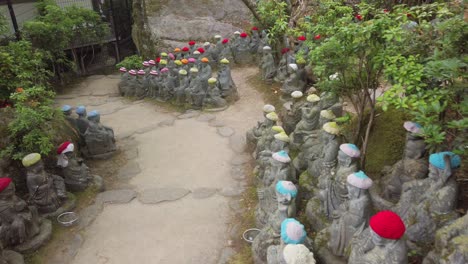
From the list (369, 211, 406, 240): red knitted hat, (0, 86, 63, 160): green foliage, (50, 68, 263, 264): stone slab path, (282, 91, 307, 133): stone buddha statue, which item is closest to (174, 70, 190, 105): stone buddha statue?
(50, 68, 263, 264): stone slab path

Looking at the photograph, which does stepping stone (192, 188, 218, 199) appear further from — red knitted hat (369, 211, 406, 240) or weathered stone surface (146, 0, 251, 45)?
weathered stone surface (146, 0, 251, 45)

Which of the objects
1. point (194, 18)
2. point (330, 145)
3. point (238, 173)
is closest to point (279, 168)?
point (330, 145)

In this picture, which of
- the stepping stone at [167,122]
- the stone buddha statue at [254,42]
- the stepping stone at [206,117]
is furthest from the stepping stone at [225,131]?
→ the stone buddha statue at [254,42]

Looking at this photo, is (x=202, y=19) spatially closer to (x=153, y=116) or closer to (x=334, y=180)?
(x=153, y=116)

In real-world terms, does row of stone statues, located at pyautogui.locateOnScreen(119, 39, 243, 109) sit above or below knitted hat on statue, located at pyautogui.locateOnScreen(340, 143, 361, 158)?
below

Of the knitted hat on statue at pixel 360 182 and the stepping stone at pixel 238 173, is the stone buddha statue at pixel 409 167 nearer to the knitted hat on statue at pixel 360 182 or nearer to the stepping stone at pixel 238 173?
the knitted hat on statue at pixel 360 182

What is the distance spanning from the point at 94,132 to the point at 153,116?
2982mm

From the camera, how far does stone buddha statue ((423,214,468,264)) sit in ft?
10.8

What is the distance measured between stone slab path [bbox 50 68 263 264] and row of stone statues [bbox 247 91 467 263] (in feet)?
3.85

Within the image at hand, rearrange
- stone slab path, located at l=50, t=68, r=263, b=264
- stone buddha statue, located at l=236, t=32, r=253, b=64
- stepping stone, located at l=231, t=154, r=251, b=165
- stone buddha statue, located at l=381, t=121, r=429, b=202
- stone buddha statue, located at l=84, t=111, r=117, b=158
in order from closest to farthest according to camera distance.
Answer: stone buddha statue, located at l=381, t=121, r=429, b=202, stone slab path, located at l=50, t=68, r=263, b=264, stepping stone, located at l=231, t=154, r=251, b=165, stone buddha statue, located at l=84, t=111, r=117, b=158, stone buddha statue, located at l=236, t=32, r=253, b=64

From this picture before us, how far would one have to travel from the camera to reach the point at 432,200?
13.6ft

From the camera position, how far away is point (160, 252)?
19.4 feet

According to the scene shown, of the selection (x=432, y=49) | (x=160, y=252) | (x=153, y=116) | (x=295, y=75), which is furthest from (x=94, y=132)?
(x=432, y=49)

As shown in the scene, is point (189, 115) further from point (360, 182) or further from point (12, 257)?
point (360, 182)
